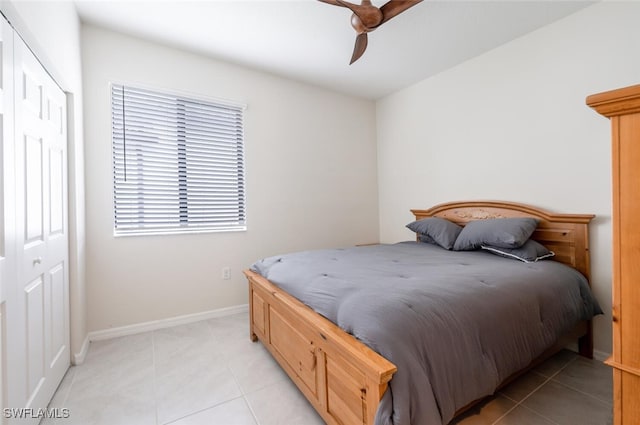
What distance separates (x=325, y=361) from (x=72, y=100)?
2472 mm

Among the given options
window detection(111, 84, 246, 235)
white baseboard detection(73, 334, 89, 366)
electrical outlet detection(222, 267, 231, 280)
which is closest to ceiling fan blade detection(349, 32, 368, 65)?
window detection(111, 84, 246, 235)

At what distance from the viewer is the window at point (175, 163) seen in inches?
101

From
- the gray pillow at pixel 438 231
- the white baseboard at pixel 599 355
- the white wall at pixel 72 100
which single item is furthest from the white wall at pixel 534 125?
the white wall at pixel 72 100

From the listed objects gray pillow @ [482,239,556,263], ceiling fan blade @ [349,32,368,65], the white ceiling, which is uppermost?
the white ceiling

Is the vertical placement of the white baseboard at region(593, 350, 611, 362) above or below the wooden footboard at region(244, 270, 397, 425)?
below

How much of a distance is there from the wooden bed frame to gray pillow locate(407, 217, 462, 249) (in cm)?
26

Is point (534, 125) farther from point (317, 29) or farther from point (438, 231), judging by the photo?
point (317, 29)

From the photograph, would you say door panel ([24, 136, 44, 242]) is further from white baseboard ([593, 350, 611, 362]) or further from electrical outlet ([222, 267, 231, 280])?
white baseboard ([593, 350, 611, 362])

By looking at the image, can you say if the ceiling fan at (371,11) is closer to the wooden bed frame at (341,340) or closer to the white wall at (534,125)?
the white wall at (534,125)

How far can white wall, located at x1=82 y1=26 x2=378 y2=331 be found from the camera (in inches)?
96.0

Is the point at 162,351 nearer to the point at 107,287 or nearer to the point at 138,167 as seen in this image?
the point at 107,287

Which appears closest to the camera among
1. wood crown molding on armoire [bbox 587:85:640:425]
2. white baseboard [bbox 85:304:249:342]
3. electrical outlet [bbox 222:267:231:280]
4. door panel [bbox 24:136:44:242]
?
wood crown molding on armoire [bbox 587:85:640:425]

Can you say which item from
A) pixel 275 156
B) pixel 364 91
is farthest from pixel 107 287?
pixel 364 91

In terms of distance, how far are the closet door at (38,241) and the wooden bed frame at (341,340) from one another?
3.95ft
